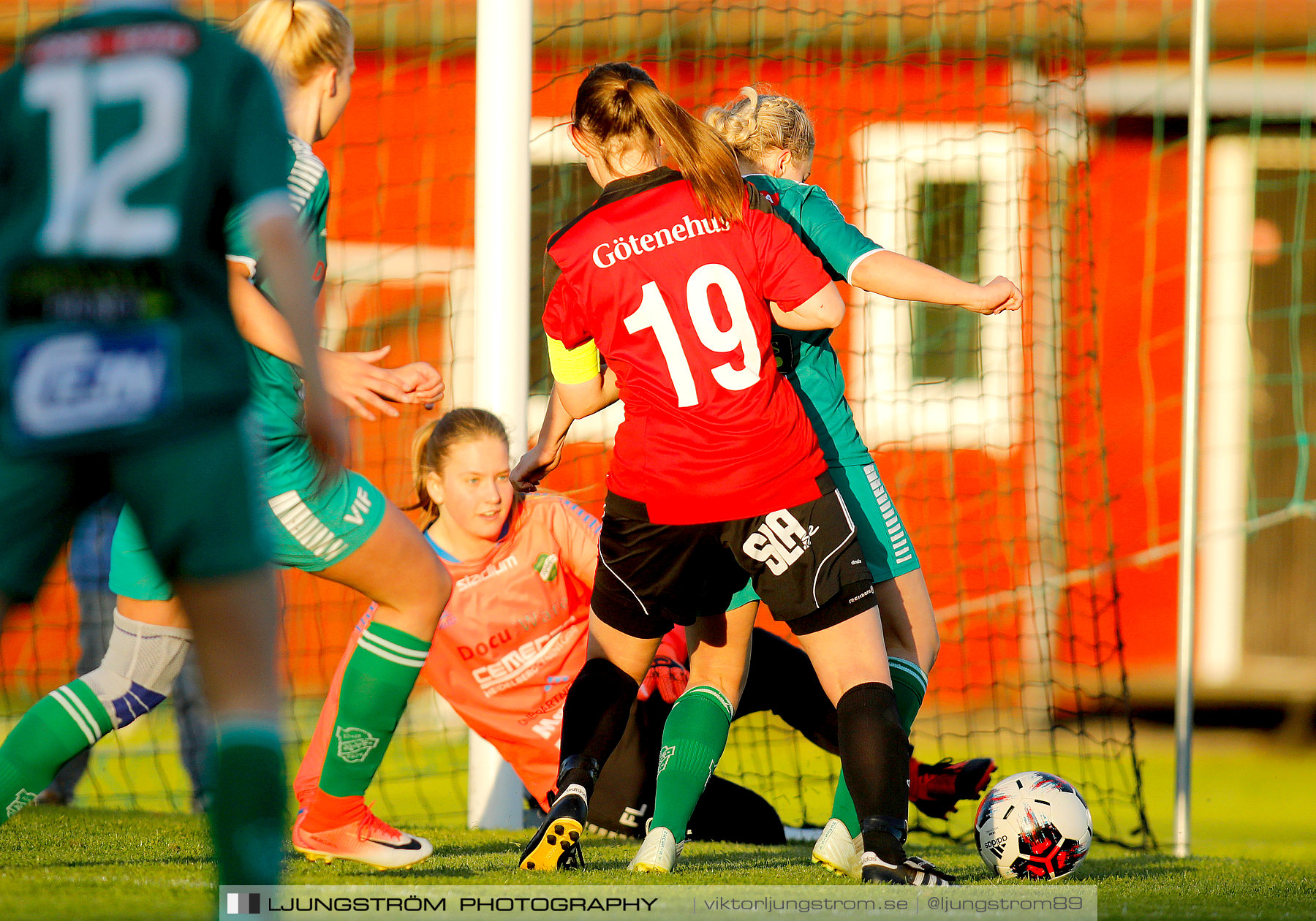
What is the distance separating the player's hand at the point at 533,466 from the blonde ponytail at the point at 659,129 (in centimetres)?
74

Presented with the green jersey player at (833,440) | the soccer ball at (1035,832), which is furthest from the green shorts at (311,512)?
the soccer ball at (1035,832)

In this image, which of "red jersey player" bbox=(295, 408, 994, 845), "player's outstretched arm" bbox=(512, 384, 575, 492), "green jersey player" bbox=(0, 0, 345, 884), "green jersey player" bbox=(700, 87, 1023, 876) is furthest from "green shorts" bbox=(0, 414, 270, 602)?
"red jersey player" bbox=(295, 408, 994, 845)

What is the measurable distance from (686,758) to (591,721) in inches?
9.4

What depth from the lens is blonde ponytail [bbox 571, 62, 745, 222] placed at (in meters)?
2.73

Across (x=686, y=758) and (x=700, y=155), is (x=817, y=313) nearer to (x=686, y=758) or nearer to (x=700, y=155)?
(x=700, y=155)

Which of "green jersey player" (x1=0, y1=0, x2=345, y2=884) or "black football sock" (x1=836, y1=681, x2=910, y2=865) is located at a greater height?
"green jersey player" (x1=0, y1=0, x2=345, y2=884)

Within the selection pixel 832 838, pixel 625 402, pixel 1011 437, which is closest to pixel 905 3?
pixel 1011 437

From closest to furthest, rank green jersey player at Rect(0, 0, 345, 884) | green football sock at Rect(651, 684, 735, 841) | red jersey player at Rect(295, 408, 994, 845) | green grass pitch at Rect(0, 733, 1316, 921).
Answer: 1. green jersey player at Rect(0, 0, 345, 884)
2. green grass pitch at Rect(0, 733, 1316, 921)
3. green football sock at Rect(651, 684, 735, 841)
4. red jersey player at Rect(295, 408, 994, 845)

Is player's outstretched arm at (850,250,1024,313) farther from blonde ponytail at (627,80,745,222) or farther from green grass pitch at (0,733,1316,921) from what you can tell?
green grass pitch at (0,733,1316,921)

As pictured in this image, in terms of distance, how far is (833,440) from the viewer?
3.13 m

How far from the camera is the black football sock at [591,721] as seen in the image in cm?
283

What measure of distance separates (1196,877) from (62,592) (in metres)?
6.41

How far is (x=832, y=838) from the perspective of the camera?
115 inches

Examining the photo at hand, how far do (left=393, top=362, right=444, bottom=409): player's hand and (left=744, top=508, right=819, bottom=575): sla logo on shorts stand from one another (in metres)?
0.74
